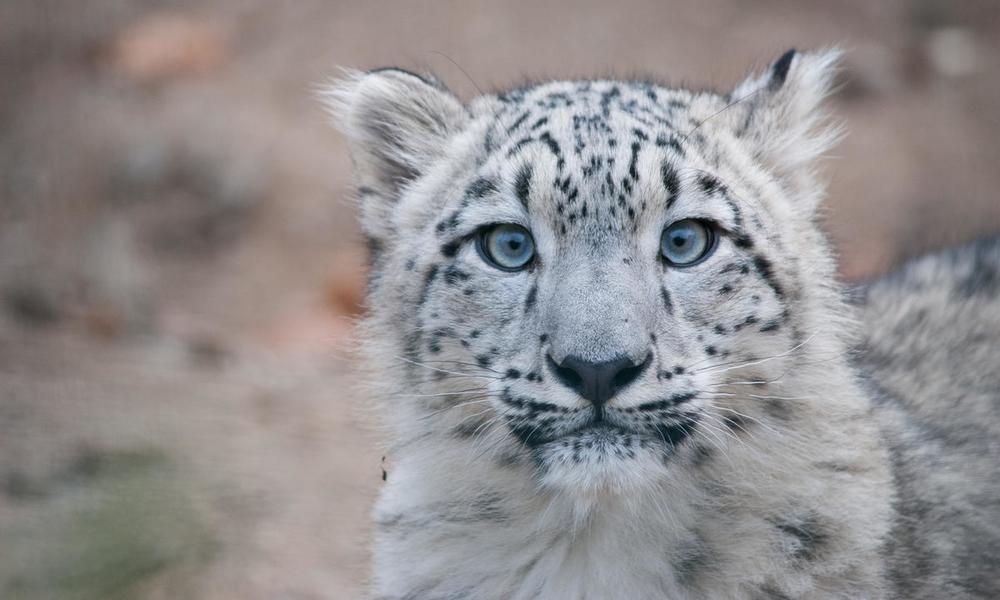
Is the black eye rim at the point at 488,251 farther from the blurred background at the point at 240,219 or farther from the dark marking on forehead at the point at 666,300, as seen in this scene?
the blurred background at the point at 240,219

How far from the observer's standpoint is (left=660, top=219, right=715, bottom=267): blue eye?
388 cm

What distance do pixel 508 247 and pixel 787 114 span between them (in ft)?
4.07

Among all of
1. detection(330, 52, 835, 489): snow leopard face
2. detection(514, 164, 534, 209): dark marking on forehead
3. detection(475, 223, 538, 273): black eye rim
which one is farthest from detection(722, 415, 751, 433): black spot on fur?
detection(514, 164, 534, 209): dark marking on forehead

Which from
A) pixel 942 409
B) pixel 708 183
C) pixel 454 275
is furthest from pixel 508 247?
pixel 942 409

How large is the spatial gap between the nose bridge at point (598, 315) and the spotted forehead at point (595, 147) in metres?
0.21

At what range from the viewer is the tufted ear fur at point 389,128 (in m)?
4.68

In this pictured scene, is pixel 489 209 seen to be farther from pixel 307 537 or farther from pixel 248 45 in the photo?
pixel 248 45

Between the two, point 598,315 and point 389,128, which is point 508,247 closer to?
point 598,315

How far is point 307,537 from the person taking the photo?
6184 millimetres

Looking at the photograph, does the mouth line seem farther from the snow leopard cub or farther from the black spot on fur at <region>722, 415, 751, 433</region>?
the black spot on fur at <region>722, 415, 751, 433</region>

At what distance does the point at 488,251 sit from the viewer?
4047mm

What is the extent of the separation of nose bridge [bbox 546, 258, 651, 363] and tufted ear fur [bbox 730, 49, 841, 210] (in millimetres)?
1013

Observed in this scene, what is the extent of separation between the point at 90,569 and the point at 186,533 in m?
0.53

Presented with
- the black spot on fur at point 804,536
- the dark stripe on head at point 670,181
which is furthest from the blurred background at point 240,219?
the black spot on fur at point 804,536
